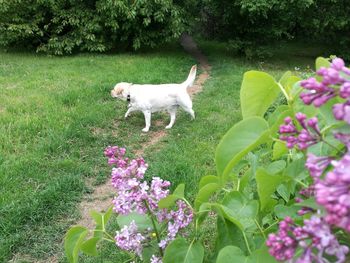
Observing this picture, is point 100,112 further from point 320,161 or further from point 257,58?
point 257,58

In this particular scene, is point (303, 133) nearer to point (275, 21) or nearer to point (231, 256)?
point (231, 256)

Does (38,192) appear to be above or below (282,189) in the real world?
below

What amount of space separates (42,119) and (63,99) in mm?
1164

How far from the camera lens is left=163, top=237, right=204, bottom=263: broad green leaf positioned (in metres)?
1.36

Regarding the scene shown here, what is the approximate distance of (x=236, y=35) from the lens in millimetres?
15336

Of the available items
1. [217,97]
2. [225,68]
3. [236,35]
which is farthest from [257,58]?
[217,97]

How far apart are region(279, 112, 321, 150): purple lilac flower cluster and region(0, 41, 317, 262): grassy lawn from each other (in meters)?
3.10

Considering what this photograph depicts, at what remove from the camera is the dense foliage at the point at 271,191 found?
754 millimetres

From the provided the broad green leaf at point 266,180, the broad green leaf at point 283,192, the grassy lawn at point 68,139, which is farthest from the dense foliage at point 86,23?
the broad green leaf at point 266,180

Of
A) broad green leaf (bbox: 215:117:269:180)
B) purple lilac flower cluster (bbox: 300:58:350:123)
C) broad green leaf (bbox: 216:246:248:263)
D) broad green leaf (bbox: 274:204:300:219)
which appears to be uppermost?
purple lilac flower cluster (bbox: 300:58:350:123)

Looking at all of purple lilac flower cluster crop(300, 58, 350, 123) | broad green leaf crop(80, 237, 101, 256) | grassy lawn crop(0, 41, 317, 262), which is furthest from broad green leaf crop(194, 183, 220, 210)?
grassy lawn crop(0, 41, 317, 262)

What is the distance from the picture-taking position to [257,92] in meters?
1.19

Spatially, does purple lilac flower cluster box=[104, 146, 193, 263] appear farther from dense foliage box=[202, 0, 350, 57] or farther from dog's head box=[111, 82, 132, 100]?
dense foliage box=[202, 0, 350, 57]

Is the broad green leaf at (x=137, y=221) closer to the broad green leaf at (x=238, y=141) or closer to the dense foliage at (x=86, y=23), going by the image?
the broad green leaf at (x=238, y=141)
